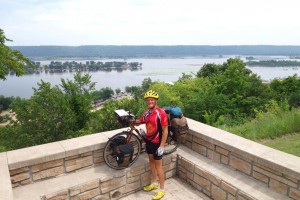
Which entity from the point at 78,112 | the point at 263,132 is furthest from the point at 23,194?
the point at 78,112

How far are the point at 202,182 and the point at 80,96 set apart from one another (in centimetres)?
1429

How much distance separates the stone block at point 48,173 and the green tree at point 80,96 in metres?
12.9

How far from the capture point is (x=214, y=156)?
4.77 meters

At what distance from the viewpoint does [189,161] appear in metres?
4.88

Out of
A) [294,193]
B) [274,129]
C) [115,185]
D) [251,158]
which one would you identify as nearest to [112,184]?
[115,185]

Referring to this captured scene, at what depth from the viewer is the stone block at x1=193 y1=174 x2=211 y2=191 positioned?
4.45 metres

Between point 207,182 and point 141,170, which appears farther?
point 141,170

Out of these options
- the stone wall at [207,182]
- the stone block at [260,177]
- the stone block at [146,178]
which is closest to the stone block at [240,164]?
the stone block at [260,177]

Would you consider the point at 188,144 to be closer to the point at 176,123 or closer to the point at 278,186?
the point at 176,123

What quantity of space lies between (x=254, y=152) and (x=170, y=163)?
1.72 metres

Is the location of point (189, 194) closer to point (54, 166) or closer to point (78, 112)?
point (54, 166)

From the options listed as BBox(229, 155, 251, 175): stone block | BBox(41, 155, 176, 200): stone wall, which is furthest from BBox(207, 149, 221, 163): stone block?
BBox(41, 155, 176, 200): stone wall

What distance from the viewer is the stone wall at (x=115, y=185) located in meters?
3.91

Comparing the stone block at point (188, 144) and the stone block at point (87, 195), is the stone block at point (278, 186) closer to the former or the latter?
the stone block at point (188, 144)
